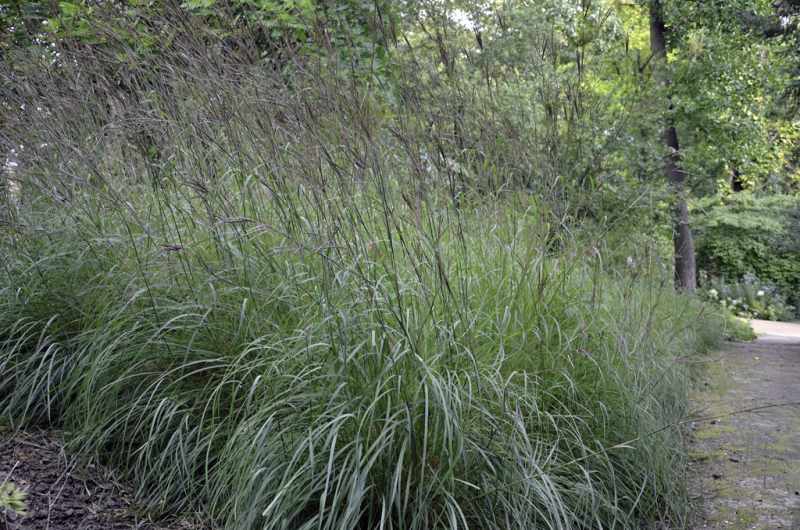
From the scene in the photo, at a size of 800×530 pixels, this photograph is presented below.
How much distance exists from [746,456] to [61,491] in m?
2.85

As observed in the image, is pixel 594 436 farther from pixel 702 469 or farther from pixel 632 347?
pixel 702 469

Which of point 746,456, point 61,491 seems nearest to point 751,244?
point 746,456

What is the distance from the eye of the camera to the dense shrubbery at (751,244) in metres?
19.7

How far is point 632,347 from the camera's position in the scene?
3.18 metres

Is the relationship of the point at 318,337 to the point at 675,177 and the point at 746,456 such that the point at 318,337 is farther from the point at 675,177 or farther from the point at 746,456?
the point at 675,177

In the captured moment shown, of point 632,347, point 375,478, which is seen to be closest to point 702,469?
point 632,347

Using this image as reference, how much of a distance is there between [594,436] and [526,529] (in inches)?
23.3

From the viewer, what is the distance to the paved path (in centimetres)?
289

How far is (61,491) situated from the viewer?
269cm

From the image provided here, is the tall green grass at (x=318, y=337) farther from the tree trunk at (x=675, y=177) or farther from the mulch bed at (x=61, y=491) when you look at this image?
the tree trunk at (x=675, y=177)

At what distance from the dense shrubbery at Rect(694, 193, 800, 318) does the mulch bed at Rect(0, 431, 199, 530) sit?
730 inches

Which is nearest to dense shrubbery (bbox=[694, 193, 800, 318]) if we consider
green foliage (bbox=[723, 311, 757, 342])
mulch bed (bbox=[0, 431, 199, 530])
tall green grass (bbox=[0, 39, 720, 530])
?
green foliage (bbox=[723, 311, 757, 342])

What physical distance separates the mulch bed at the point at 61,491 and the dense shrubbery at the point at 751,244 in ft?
60.9

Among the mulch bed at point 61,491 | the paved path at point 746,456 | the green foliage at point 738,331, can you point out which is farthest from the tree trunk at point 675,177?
the mulch bed at point 61,491
